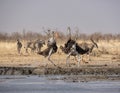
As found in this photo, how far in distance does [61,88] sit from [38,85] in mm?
1346

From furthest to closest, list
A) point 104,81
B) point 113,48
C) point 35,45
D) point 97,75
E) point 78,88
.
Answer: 1. point 113,48
2. point 35,45
3. point 97,75
4. point 104,81
5. point 78,88

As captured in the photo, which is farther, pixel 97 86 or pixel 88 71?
pixel 88 71

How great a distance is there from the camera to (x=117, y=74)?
95.0 ft

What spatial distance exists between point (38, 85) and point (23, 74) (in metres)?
4.47

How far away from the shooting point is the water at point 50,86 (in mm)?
22703

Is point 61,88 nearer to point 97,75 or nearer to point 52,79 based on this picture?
point 52,79

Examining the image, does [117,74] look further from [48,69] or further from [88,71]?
[48,69]

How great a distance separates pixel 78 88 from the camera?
23.2m

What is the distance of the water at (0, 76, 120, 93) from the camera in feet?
74.5

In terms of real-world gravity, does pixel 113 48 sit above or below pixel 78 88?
above

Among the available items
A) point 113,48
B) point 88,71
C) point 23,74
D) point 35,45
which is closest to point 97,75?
point 88,71

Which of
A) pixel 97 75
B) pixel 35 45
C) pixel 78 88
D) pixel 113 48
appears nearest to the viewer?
pixel 78 88

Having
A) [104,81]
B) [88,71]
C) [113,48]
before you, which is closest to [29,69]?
[88,71]

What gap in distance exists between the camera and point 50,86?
24.0 metres
